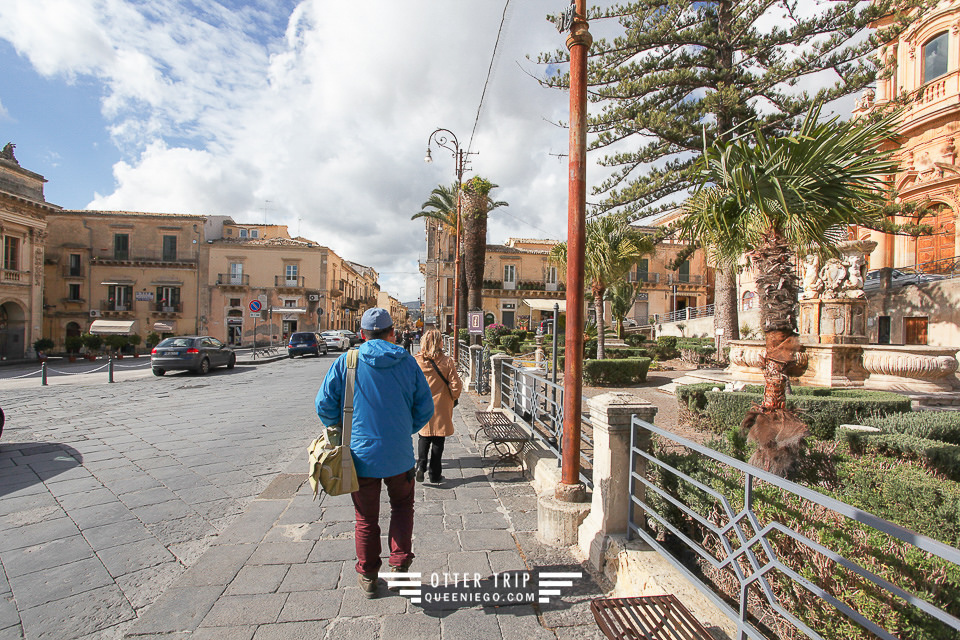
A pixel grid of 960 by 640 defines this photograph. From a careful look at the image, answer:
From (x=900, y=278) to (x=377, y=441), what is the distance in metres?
23.0

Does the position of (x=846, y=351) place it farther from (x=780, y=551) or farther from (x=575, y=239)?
(x=575, y=239)

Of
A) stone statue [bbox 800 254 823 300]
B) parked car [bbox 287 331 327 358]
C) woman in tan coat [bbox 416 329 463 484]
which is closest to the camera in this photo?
woman in tan coat [bbox 416 329 463 484]

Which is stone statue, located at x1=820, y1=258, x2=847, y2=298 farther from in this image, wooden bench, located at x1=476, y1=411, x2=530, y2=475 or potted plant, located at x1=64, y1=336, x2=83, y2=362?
potted plant, located at x1=64, y1=336, x2=83, y2=362

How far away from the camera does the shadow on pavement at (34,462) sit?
469 cm

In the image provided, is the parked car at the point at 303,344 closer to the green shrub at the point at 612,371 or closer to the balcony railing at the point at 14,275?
the balcony railing at the point at 14,275

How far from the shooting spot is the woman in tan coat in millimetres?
4609

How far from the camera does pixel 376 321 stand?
302 centimetres

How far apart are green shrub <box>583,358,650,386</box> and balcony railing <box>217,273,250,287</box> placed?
3539 cm

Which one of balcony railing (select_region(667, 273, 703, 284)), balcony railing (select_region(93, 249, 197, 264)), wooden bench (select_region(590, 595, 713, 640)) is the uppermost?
balcony railing (select_region(93, 249, 197, 264))

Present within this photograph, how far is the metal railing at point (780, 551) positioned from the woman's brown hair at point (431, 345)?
2.36m

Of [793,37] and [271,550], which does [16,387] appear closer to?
[271,550]

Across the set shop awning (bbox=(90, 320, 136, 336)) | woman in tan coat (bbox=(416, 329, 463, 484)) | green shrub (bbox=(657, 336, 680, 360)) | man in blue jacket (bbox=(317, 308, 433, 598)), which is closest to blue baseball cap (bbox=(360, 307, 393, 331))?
man in blue jacket (bbox=(317, 308, 433, 598))

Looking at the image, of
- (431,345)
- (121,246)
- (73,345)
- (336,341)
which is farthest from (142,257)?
(431,345)

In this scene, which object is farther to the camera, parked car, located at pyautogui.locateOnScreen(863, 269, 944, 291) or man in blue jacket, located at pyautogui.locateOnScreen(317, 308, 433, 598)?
parked car, located at pyautogui.locateOnScreen(863, 269, 944, 291)
